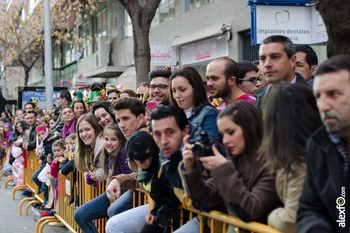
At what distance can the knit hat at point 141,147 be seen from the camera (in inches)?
132

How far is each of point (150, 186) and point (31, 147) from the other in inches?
272

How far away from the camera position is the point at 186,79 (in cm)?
394

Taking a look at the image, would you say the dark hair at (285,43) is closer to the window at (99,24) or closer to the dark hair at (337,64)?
the dark hair at (337,64)

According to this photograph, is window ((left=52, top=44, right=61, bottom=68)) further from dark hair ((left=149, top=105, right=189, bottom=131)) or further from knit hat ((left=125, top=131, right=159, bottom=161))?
dark hair ((left=149, top=105, right=189, bottom=131))

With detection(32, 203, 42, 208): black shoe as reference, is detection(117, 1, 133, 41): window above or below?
above

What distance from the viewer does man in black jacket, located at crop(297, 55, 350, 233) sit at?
1912 mm

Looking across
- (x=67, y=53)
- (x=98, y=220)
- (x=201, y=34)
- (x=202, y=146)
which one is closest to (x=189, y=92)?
(x=202, y=146)

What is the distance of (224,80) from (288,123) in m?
1.85

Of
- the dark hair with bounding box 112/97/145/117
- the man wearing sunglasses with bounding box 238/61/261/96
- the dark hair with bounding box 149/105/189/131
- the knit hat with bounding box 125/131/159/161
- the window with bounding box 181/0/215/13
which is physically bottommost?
the knit hat with bounding box 125/131/159/161

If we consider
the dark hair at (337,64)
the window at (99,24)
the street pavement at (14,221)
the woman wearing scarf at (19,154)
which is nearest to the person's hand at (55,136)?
the street pavement at (14,221)

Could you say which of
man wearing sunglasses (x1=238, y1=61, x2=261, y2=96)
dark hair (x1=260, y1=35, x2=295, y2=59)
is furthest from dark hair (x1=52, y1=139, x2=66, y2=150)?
dark hair (x1=260, y1=35, x2=295, y2=59)

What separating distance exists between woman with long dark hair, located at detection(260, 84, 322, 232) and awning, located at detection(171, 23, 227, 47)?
11.1 meters

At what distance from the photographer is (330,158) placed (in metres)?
1.96

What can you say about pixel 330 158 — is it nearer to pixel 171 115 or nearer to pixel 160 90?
pixel 171 115
